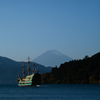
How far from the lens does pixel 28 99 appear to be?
120 metres

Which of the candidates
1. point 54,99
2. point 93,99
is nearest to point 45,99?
point 54,99

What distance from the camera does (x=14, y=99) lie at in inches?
4783

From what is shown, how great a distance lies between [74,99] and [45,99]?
11.2m

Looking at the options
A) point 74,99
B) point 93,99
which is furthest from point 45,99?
point 93,99

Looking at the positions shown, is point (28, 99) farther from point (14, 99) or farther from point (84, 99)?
point (84, 99)

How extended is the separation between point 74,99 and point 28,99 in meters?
17.9

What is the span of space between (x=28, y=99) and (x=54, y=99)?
33.9 ft

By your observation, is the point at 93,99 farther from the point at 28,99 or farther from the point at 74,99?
the point at 28,99

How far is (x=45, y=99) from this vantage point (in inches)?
4692

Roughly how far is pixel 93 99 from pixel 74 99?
7.30 m

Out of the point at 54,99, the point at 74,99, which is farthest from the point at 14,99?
the point at 74,99

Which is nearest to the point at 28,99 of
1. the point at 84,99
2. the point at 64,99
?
the point at 64,99

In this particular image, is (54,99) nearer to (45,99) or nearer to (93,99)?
(45,99)

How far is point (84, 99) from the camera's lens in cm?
11575
